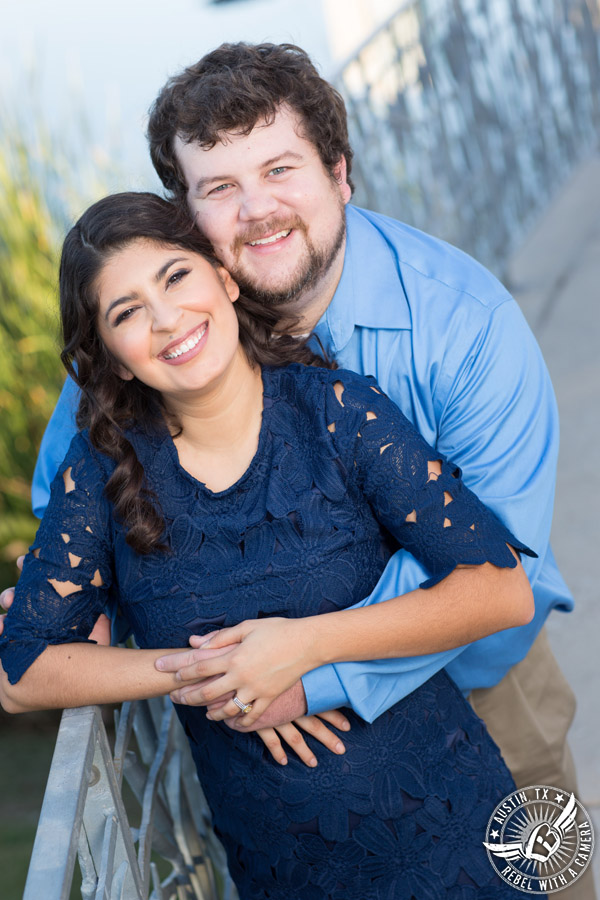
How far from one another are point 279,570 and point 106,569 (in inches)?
13.0

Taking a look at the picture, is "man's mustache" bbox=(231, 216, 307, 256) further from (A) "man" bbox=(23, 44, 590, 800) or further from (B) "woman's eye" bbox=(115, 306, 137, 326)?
(B) "woman's eye" bbox=(115, 306, 137, 326)

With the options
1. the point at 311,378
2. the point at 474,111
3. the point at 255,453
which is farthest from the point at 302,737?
the point at 474,111

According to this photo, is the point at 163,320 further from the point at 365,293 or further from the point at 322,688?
the point at 322,688

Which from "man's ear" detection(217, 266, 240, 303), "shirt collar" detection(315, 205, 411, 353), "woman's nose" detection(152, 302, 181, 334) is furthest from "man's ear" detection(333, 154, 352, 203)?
"woman's nose" detection(152, 302, 181, 334)

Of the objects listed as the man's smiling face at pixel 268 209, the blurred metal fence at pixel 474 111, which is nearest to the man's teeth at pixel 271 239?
the man's smiling face at pixel 268 209

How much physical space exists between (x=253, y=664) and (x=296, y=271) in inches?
35.0

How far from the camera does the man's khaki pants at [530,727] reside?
235 cm

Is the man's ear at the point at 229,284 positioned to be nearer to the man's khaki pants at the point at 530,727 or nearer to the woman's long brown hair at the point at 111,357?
the woman's long brown hair at the point at 111,357

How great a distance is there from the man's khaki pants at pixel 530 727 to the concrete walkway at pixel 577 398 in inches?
11.2

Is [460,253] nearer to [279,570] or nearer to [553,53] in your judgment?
[279,570]

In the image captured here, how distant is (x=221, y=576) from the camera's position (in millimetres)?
1788

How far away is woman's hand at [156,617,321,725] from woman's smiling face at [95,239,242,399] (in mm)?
435

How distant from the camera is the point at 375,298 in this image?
7.11 ft

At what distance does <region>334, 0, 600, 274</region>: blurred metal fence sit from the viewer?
4734mm
